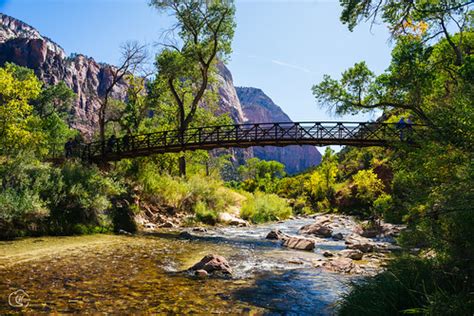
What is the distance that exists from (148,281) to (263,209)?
23.0 m

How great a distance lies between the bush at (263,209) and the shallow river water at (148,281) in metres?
15.3

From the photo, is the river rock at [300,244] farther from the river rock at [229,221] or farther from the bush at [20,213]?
the bush at [20,213]

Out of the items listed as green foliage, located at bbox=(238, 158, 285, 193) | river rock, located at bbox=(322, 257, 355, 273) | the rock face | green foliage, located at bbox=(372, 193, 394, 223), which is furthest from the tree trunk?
the rock face

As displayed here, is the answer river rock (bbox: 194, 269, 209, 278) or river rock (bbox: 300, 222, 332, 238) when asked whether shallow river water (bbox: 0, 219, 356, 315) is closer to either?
river rock (bbox: 194, 269, 209, 278)

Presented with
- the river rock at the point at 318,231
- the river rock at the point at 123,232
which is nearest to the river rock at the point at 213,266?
the river rock at the point at 123,232

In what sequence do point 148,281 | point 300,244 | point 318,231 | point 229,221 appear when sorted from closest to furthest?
point 148,281 → point 300,244 → point 318,231 → point 229,221

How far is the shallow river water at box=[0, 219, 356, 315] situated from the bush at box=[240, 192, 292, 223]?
50.3ft

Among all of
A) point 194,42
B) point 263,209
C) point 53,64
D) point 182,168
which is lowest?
point 263,209

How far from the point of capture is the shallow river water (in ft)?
20.2

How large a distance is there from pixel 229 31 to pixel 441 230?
79.9 feet

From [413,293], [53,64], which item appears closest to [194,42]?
[413,293]

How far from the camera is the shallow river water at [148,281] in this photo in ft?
20.2

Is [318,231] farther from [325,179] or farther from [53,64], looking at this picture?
[53,64]

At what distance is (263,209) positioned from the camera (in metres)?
30.3
